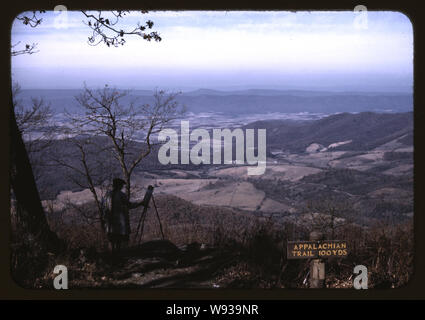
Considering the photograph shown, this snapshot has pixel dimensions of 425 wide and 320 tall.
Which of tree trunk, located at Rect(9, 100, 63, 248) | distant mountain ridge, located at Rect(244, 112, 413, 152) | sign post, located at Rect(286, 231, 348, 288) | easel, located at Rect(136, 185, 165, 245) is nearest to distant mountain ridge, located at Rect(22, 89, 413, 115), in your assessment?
distant mountain ridge, located at Rect(244, 112, 413, 152)

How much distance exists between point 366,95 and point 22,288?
4.56m

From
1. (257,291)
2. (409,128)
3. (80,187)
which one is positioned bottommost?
(257,291)

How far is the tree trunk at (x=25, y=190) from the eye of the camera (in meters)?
6.46

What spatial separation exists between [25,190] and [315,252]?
327 cm

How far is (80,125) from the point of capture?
22.3ft

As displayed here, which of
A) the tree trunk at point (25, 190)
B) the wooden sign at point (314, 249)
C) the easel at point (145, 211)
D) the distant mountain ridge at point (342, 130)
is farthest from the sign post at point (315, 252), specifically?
the tree trunk at point (25, 190)

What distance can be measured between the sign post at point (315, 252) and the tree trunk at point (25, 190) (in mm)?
2705

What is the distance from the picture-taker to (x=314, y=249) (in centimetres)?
625

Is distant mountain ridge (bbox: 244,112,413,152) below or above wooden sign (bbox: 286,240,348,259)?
above

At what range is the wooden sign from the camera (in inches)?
247

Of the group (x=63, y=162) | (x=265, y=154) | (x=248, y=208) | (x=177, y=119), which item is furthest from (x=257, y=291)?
(x=63, y=162)

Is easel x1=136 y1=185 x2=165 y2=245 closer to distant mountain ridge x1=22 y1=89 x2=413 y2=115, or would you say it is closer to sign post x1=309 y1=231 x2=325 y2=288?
distant mountain ridge x1=22 y1=89 x2=413 y2=115

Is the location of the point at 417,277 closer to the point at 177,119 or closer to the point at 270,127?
the point at 270,127

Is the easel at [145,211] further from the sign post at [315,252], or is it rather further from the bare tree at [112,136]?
the sign post at [315,252]
